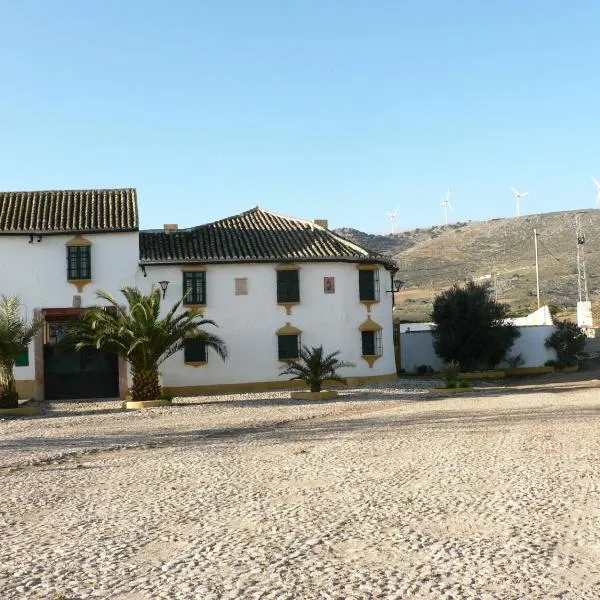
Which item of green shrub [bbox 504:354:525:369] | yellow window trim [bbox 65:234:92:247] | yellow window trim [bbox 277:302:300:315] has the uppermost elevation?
yellow window trim [bbox 65:234:92:247]

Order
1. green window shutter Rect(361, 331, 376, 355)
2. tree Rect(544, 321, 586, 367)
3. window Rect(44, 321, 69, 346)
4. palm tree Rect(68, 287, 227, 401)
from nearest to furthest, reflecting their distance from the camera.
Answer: palm tree Rect(68, 287, 227, 401)
window Rect(44, 321, 69, 346)
green window shutter Rect(361, 331, 376, 355)
tree Rect(544, 321, 586, 367)

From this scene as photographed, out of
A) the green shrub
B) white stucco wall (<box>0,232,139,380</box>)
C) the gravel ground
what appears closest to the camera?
the gravel ground

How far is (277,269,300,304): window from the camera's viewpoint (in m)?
30.7

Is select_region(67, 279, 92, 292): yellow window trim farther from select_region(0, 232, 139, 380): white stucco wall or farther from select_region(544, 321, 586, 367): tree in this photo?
select_region(544, 321, 586, 367): tree

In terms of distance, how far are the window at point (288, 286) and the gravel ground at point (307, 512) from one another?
1351 centimetres

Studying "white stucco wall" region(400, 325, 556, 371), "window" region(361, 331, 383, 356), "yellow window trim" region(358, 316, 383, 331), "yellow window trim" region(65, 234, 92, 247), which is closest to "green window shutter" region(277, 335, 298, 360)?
"yellow window trim" region(358, 316, 383, 331)

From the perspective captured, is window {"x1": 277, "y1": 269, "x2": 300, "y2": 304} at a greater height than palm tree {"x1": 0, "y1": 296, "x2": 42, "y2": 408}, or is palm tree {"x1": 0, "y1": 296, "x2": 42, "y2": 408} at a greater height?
window {"x1": 277, "y1": 269, "x2": 300, "y2": 304}

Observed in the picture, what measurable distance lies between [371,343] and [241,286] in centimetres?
577

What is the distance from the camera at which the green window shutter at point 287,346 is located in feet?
100

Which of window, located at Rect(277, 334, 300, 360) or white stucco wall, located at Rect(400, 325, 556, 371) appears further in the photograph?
white stucco wall, located at Rect(400, 325, 556, 371)

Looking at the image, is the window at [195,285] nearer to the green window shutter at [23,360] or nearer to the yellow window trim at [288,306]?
the yellow window trim at [288,306]

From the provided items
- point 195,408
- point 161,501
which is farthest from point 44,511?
point 195,408

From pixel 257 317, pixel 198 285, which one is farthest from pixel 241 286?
pixel 198 285

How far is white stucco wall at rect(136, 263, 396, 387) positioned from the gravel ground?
500 inches
